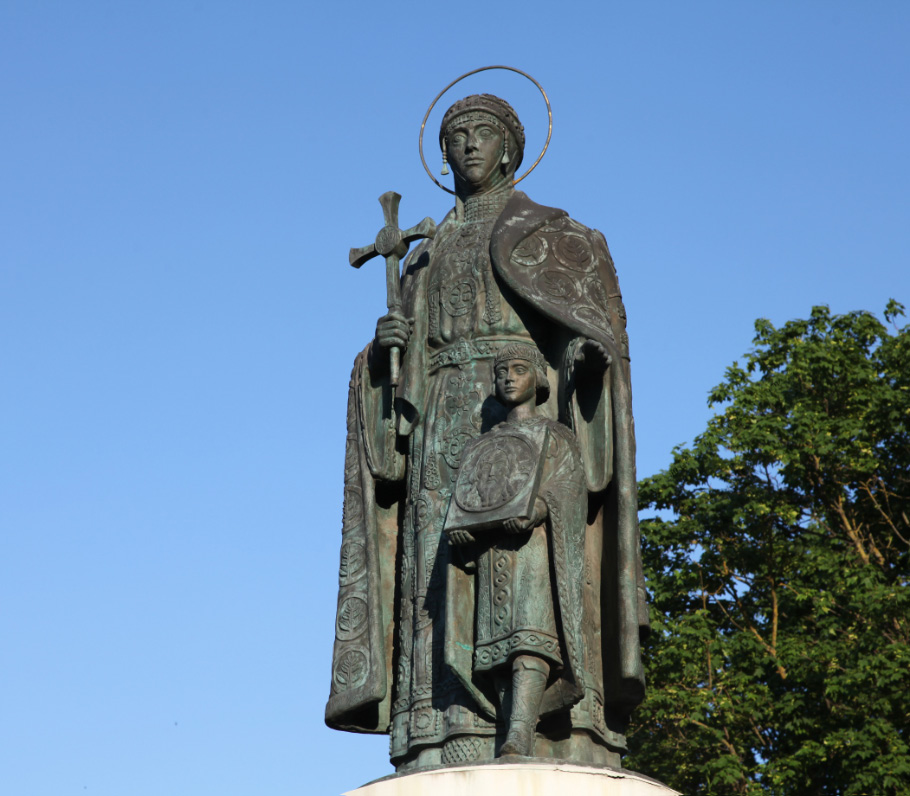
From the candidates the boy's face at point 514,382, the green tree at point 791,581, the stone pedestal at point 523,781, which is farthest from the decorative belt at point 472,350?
the green tree at point 791,581

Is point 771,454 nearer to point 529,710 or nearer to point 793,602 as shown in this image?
point 793,602

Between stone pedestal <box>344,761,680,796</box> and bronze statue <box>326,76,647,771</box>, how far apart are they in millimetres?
221

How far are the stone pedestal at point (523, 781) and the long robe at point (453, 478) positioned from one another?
461mm

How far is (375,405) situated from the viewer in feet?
40.9

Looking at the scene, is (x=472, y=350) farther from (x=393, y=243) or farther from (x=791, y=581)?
(x=791, y=581)

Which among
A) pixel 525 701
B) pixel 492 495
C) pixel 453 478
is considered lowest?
pixel 525 701

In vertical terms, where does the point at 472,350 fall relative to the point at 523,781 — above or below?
above

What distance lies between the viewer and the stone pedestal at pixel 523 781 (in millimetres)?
10141

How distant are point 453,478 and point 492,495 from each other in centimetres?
79

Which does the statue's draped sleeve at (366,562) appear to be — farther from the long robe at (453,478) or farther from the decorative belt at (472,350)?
the decorative belt at (472,350)

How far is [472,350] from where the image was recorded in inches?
477

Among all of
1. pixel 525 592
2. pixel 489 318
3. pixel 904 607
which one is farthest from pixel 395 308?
pixel 904 607

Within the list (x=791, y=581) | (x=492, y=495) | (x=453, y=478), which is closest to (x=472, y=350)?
(x=453, y=478)

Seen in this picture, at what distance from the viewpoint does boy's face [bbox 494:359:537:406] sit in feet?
37.5
